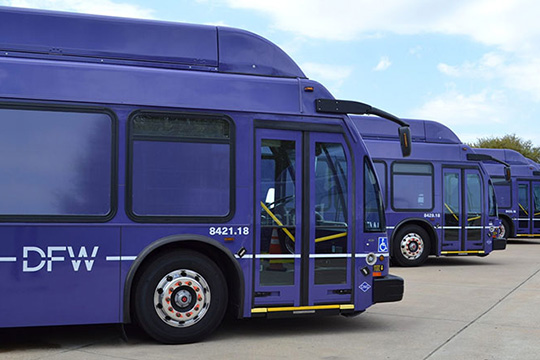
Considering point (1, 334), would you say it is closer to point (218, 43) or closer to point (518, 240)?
point (218, 43)

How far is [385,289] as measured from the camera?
792 centimetres

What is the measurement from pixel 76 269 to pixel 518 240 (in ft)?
86.2

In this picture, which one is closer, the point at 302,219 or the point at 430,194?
the point at 302,219

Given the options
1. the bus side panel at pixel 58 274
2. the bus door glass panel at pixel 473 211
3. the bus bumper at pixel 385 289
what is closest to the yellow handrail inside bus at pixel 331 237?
the bus bumper at pixel 385 289

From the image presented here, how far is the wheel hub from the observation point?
703 cm

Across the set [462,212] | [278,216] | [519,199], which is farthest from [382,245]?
[519,199]

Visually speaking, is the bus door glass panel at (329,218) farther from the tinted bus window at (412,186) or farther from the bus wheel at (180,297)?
the tinted bus window at (412,186)

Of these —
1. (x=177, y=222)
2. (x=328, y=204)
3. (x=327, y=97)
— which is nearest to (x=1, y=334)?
(x=177, y=222)

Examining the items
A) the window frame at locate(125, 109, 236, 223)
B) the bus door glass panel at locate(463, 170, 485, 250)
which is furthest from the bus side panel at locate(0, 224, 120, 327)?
the bus door glass panel at locate(463, 170, 485, 250)

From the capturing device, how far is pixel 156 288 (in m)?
7.02

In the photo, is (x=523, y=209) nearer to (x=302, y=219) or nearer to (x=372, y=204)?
(x=372, y=204)

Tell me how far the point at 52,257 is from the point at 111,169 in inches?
40.4

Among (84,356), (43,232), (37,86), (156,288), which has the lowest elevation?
(84,356)

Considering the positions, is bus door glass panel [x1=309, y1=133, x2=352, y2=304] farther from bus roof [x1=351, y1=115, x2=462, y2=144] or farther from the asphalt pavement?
bus roof [x1=351, y1=115, x2=462, y2=144]
